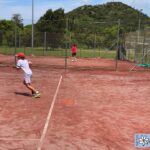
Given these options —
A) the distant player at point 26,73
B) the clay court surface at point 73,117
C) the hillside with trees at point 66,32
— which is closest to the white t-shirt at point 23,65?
the distant player at point 26,73

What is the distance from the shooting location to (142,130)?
9438 mm

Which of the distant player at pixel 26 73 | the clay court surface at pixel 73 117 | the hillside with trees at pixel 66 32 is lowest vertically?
the clay court surface at pixel 73 117

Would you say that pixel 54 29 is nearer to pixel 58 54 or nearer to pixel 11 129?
pixel 58 54

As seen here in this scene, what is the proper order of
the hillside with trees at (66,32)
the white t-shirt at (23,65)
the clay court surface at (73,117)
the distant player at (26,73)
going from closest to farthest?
the clay court surface at (73,117) → the distant player at (26,73) → the white t-shirt at (23,65) → the hillside with trees at (66,32)

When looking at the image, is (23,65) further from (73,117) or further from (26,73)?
(73,117)

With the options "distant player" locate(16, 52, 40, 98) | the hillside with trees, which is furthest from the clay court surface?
the hillside with trees

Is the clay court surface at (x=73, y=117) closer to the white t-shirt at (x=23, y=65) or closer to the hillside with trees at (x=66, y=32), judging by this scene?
the white t-shirt at (x=23, y=65)

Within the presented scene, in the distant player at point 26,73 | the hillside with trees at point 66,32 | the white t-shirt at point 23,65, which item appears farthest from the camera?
the hillside with trees at point 66,32

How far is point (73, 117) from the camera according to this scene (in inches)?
419

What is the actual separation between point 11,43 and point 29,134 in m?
43.5

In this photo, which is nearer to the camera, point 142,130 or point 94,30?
point 142,130

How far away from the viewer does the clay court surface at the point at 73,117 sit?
8227 millimetres

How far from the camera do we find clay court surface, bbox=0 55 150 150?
8.23 m

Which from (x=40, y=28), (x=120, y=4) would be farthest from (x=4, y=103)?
(x=120, y=4)
